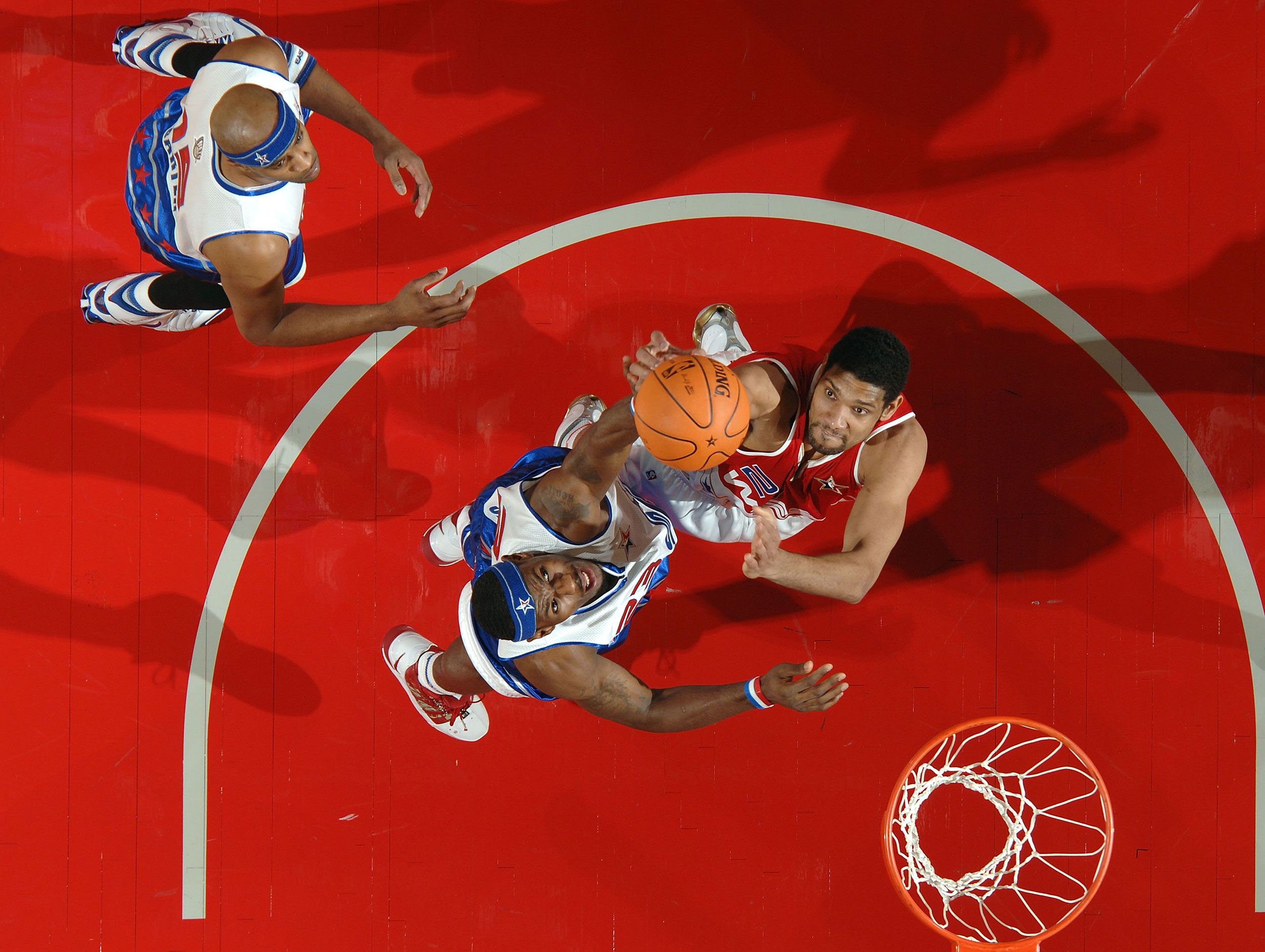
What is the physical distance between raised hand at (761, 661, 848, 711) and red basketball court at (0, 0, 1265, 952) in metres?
1.22

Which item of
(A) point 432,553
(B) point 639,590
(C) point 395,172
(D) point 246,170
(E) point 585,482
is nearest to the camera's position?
(D) point 246,170

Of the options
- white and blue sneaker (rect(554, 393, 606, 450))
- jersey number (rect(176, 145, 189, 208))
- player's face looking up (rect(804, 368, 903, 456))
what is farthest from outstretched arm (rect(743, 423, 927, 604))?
jersey number (rect(176, 145, 189, 208))

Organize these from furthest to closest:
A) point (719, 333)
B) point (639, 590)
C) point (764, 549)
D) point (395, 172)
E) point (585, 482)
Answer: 1. point (719, 333)
2. point (639, 590)
3. point (395, 172)
4. point (585, 482)
5. point (764, 549)

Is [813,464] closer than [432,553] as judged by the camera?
Yes

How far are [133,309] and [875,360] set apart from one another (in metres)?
4.01

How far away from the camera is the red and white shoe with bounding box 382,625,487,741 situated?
4488 millimetres

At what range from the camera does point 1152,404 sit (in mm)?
4926

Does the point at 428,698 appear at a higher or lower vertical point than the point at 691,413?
lower

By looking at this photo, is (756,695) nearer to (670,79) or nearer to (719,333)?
(719,333)

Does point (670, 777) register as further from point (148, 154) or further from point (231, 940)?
point (148, 154)

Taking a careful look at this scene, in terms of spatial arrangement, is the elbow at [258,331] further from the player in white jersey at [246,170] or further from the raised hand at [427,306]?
the raised hand at [427,306]

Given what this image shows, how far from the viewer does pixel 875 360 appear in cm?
351

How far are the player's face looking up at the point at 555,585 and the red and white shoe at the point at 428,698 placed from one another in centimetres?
110

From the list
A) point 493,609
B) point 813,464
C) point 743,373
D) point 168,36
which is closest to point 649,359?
point 743,373
